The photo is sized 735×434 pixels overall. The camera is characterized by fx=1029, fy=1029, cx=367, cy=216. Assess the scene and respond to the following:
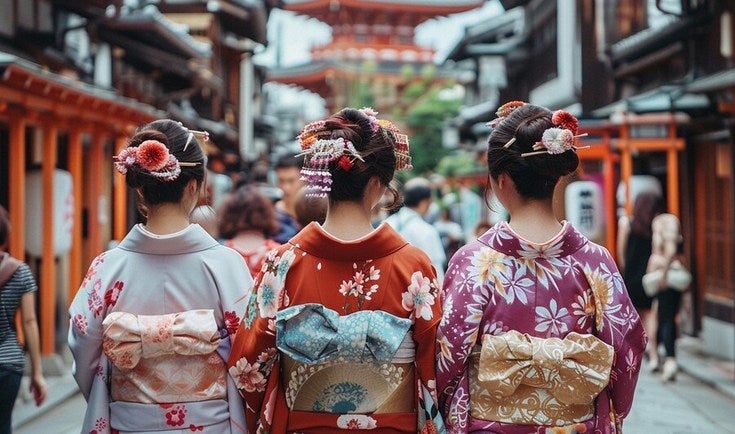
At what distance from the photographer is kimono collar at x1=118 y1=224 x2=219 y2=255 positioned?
3982 millimetres

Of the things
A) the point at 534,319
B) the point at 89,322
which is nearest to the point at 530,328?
the point at 534,319

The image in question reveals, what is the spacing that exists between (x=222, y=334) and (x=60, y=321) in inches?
399

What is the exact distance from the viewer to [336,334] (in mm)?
3670

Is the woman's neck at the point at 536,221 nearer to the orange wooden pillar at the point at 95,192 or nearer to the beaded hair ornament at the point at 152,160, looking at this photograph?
the beaded hair ornament at the point at 152,160

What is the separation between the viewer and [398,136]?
390 centimetres

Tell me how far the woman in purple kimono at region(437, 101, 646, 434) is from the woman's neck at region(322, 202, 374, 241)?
0.37m

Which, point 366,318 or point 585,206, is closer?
point 366,318

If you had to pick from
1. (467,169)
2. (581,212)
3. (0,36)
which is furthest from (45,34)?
(467,169)

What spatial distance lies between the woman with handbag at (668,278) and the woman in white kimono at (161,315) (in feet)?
24.7

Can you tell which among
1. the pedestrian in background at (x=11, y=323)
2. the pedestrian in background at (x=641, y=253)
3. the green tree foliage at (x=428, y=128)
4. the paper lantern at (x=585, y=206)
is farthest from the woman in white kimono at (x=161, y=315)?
the green tree foliage at (x=428, y=128)

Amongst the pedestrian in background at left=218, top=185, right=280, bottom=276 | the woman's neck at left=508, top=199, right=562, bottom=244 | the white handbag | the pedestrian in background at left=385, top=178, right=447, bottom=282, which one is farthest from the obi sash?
the white handbag

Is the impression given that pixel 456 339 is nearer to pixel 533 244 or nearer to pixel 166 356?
pixel 533 244

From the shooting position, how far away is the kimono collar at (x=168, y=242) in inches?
157

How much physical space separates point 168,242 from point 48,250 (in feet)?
25.1
